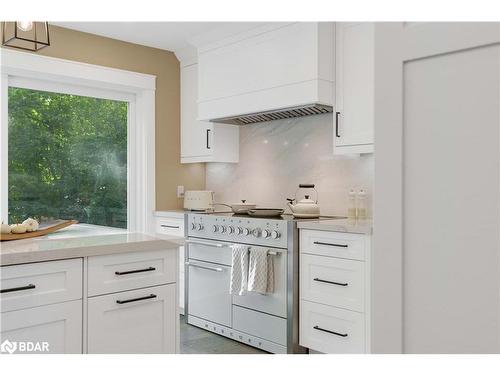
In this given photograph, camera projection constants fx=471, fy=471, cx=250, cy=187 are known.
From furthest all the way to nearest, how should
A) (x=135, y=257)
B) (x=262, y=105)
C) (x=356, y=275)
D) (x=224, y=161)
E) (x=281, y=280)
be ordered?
(x=224, y=161) → (x=262, y=105) → (x=281, y=280) → (x=356, y=275) → (x=135, y=257)

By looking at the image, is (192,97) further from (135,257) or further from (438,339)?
(438,339)

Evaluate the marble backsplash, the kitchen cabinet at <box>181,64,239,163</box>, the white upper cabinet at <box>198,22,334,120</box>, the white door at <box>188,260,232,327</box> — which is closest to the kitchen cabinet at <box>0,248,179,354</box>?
the white door at <box>188,260,232,327</box>

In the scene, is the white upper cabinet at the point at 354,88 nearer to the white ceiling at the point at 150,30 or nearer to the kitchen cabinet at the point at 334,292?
the kitchen cabinet at the point at 334,292

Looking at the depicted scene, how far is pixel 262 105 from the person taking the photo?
3.64 metres

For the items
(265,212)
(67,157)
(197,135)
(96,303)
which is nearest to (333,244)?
(265,212)

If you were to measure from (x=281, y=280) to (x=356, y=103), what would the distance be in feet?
4.31

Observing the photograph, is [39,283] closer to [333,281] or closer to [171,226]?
[333,281]

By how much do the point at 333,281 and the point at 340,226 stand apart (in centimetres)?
36

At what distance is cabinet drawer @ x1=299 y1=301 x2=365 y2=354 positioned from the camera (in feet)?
9.44

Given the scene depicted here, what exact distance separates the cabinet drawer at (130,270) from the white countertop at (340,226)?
1.11 meters

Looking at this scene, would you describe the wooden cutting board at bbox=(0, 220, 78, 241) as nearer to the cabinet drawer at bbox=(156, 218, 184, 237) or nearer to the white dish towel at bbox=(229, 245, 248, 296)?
the white dish towel at bbox=(229, 245, 248, 296)

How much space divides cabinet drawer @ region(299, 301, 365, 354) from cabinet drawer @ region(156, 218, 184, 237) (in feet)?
4.67

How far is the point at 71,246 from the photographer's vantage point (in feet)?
6.45
